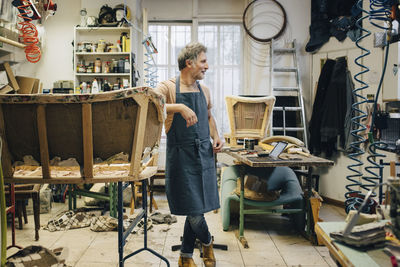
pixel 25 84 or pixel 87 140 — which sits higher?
pixel 25 84

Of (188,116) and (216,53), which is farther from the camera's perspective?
(216,53)

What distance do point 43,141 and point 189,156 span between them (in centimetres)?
102

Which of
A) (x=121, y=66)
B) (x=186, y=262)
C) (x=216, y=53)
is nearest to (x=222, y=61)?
(x=216, y=53)

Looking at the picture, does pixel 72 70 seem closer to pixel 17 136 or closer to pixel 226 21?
pixel 226 21

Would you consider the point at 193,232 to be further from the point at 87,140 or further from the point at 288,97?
A: the point at 288,97

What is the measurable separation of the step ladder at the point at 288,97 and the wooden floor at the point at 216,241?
152 cm

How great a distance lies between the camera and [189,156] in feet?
7.22

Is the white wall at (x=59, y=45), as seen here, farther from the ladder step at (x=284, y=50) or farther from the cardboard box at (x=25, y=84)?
the ladder step at (x=284, y=50)

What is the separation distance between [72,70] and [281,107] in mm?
3497

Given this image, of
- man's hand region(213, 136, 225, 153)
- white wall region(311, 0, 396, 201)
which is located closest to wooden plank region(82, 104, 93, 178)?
man's hand region(213, 136, 225, 153)

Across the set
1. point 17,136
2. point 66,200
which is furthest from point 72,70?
point 17,136

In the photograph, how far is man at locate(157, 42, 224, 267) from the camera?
86.0 inches

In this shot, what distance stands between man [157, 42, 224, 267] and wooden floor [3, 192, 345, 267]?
516 mm

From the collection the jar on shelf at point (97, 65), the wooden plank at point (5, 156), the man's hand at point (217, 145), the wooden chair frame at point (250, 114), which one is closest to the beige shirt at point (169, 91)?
the man's hand at point (217, 145)
